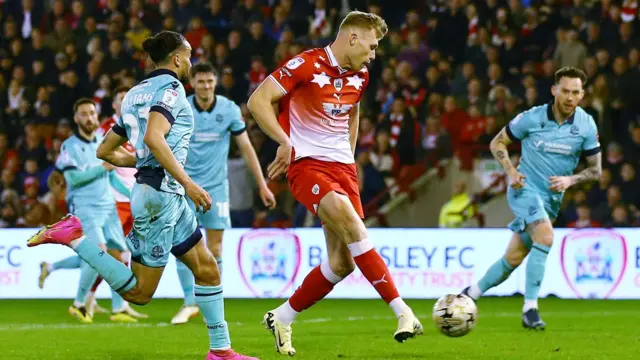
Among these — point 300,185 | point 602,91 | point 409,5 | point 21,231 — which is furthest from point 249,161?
point 409,5

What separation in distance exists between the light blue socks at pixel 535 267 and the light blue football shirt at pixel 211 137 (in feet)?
9.58

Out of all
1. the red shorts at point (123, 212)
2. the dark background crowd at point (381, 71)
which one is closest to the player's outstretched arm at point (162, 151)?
the red shorts at point (123, 212)

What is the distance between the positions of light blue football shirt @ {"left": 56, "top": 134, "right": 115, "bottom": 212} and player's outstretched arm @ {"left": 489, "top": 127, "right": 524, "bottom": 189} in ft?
12.6

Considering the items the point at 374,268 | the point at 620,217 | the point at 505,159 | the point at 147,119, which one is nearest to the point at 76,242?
the point at 147,119

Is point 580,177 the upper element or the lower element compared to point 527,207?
upper

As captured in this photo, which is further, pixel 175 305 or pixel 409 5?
pixel 409 5

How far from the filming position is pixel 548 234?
10.1m

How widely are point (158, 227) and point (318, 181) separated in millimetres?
1199

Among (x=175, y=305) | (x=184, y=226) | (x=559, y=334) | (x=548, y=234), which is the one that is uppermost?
(x=184, y=226)

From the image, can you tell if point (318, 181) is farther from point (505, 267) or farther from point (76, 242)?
point (505, 267)

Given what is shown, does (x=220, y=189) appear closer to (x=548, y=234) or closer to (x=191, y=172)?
(x=191, y=172)

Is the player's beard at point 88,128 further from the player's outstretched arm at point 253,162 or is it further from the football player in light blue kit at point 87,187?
the player's outstretched arm at point 253,162

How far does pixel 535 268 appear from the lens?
1021 centimetres

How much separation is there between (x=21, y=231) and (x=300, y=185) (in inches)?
300
